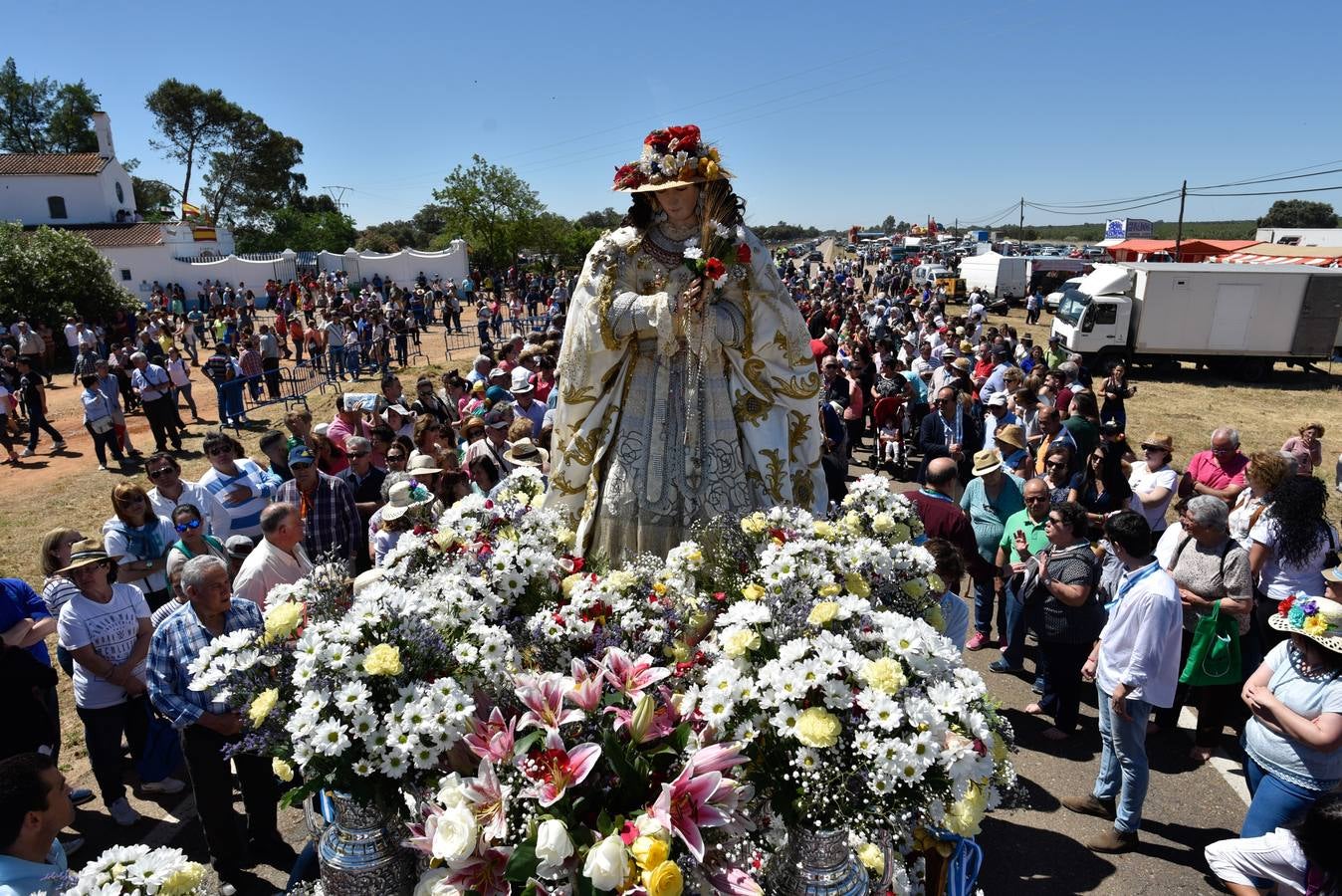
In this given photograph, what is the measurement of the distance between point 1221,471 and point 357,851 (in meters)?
8.44

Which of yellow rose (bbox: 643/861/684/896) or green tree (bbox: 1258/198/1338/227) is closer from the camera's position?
yellow rose (bbox: 643/861/684/896)

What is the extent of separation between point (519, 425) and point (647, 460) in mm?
3313

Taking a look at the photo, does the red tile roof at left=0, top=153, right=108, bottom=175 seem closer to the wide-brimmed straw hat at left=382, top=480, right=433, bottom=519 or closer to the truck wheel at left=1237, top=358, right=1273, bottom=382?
the wide-brimmed straw hat at left=382, top=480, right=433, bottom=519

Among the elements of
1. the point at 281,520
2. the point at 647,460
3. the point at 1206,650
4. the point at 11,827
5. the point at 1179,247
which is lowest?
the point at 1206,650

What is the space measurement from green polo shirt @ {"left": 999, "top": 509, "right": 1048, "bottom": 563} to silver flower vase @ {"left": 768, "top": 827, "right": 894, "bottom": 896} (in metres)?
4.28

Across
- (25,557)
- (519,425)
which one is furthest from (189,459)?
(519,425)

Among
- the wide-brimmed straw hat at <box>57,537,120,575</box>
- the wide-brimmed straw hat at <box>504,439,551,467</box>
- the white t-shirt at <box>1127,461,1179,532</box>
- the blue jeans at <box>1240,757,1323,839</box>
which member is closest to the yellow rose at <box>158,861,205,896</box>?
the wide-brimmed straw hat at <box>57,537,120,575</box>

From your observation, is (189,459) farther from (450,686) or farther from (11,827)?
(450,686)

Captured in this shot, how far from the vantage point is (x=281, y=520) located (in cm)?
506

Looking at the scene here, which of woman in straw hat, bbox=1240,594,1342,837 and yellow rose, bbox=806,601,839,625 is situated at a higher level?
yellow rose, bbox=806,601,839,625

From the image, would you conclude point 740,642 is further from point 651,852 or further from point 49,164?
point 49,164

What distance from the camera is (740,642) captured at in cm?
267

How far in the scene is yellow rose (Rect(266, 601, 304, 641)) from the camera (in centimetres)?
283

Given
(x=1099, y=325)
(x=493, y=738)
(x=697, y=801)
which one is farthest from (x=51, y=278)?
(x=1099, y=325)
